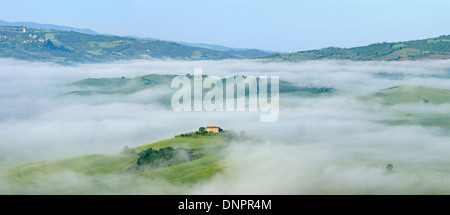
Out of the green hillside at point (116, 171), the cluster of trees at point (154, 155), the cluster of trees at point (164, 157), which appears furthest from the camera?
the cluster of trees at point (154, 155)

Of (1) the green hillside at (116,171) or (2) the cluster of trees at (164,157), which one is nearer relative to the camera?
(1) the green hillside at (116,171)

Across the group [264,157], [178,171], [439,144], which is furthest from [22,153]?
[439,144]

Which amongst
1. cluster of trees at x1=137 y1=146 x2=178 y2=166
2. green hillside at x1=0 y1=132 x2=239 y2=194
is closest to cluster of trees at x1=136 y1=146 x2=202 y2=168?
cluster of trees at x1=137 y1=146 x2=178 y2=166

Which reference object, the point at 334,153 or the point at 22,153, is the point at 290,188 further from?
the point at 22,153

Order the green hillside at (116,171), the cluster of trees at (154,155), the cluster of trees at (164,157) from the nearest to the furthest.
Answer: the green hillside at (116,171) < the cluster of trees at (164,157) < the cluster of trees at (154,155)

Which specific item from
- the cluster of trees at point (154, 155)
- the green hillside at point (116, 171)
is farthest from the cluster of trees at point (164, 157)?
the green hillside at point (116, 171)

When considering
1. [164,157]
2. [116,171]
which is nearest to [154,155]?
[164,157]

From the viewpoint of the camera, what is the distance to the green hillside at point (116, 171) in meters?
111

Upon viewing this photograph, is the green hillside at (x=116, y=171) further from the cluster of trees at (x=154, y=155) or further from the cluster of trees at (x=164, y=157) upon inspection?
the cluster of trees at (x=154, y=155)

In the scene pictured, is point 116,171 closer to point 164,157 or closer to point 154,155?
point 154,155

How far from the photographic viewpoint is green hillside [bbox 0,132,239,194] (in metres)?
111

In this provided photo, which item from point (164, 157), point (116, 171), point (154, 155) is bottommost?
point (116, 171)

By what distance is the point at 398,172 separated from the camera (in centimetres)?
11075

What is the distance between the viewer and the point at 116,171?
132875 mm
